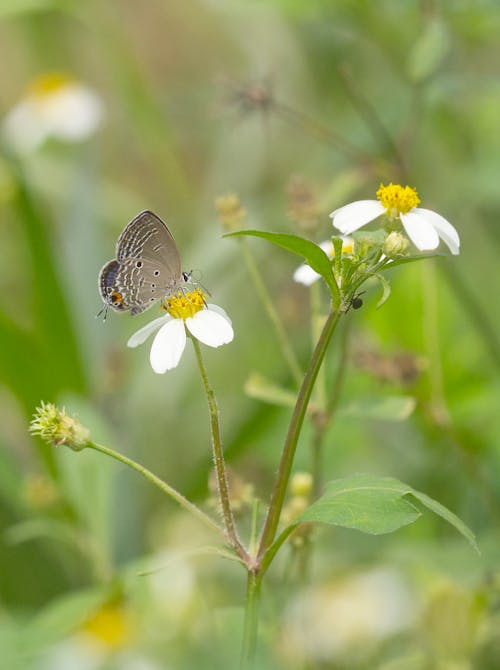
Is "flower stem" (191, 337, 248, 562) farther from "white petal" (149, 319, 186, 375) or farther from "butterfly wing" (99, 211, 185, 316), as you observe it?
"butterfly wing" (99, 211, 185, 316)

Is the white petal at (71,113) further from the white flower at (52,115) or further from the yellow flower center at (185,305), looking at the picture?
the yellow flower center at (185,305)

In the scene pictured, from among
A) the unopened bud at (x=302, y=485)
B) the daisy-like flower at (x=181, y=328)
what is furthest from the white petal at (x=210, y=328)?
the unopened bud at (x=302, y=485)

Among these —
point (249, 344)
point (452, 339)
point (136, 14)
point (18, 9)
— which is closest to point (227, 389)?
point (249, 344)

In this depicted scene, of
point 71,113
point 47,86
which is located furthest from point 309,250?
point 47,86

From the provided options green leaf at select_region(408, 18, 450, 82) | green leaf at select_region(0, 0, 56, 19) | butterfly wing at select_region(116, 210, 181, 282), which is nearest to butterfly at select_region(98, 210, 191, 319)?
butterfly wing at select_region(116, 210, 181, 282)

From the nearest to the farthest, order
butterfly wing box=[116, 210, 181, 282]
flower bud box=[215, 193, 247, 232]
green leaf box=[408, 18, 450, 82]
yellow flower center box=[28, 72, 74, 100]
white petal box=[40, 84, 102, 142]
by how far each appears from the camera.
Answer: butterfly wing box=[116, 210, 181, 282]
flower bud box=[215, 193, 247, 232]
green leaf box=[408, 18, 450, 82]
white petal box=[40, 84, 102, 142]
yellow flower center box=[28, 72, 74, 100]
